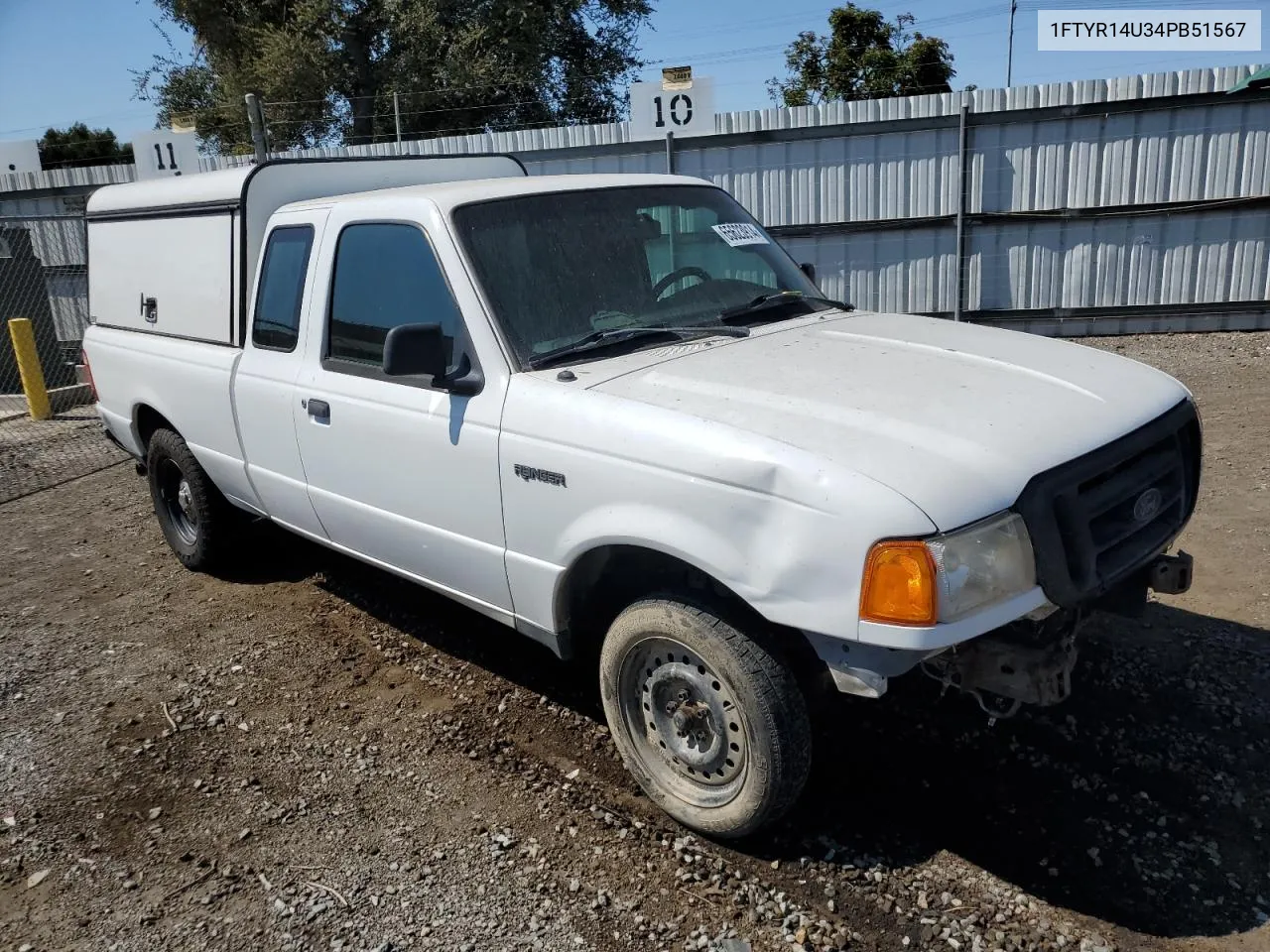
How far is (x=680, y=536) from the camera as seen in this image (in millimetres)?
2816

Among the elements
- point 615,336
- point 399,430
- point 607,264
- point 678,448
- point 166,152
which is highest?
point 166,152

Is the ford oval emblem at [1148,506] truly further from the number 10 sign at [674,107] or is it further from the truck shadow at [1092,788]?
the number 10 sign at [674,107]

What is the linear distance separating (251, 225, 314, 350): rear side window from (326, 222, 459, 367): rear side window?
29 centimetres

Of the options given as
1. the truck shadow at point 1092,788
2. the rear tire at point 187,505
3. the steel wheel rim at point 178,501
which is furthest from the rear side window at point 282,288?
the truck shadow at point 1092,788

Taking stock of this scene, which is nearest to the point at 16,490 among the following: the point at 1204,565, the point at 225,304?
the point at 225,304

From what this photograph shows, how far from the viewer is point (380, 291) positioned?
12.8ft

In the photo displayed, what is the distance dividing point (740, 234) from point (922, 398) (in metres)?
1.66

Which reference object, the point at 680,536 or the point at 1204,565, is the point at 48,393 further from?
the point at 1204,565

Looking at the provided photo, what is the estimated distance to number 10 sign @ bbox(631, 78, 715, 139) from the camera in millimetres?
10258

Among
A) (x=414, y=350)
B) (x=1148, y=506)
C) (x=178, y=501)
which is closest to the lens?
(x=1148, y=506)

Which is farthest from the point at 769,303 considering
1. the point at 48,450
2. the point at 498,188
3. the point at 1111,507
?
the point at 48,450

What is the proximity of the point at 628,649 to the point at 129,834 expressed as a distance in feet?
6.23

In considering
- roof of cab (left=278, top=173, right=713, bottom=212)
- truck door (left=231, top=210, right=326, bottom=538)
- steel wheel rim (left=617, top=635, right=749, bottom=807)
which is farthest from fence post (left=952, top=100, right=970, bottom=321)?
steel wheel rim (left=617, top=635, right=749, bottom=807)

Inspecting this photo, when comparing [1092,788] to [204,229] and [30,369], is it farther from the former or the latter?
[30,369]
